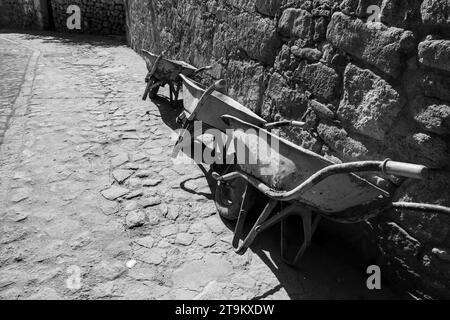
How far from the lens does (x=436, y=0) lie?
2301 mm

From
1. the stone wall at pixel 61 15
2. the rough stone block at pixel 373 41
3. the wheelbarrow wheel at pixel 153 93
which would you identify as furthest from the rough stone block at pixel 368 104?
the stone wall at pixel 61 15

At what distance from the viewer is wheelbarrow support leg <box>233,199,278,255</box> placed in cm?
307

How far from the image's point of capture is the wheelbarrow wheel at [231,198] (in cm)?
358

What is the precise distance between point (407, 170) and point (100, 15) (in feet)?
52.1

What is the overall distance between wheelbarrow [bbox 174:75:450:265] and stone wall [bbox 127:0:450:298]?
199 millimetres

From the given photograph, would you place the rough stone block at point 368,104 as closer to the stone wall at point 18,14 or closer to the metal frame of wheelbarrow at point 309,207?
the metal frame of wheelbarrow at point 309,207

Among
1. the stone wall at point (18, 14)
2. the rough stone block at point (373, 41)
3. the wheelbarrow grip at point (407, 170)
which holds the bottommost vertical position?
the stone wall at point (18, 14)

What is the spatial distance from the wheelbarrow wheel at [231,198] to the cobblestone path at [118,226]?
5.2 inches

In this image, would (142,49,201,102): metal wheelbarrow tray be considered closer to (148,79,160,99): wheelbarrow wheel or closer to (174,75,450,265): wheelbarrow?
(148,79,160,99): wheelbarrow wheel

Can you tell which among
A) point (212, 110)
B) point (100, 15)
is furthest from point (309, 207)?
point (100, 15)

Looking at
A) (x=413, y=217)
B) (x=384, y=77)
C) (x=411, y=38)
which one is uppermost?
(x=411, y=38)

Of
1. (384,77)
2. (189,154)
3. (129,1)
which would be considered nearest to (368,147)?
(384,77)
